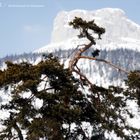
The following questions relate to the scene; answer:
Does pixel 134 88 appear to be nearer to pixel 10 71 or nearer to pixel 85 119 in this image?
pixel 85 119

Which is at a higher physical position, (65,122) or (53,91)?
(53,91)

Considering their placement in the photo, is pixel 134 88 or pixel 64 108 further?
pixel 134 88

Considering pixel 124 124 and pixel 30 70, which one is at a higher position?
pixel 30 70

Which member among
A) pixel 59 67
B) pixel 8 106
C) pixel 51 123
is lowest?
pixel 51 123

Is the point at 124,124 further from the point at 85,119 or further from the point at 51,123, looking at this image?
the point at 51,123

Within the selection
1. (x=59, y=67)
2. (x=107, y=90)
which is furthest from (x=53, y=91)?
(x=107, y=90)

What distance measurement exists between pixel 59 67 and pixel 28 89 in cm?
176

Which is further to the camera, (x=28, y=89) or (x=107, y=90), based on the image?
(x=107, y=90)

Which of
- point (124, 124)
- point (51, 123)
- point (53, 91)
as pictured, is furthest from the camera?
point (124, 124)

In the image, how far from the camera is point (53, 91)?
793 inches

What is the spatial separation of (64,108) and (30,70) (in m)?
2.41

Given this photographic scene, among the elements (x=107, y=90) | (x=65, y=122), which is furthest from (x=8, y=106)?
(x=107, y=90)

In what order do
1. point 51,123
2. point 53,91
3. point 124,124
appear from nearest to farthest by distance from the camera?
point 51,123
point 53,91
point 124,124

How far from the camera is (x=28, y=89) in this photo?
63.1ft
